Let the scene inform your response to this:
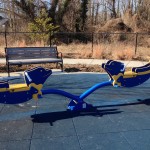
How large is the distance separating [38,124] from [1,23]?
69.8ft

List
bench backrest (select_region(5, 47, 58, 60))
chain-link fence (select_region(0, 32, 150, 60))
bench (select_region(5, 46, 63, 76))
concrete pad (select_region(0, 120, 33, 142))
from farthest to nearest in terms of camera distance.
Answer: chain-link fence (select_region(0, 32, 150, 60)) < bench backrest (select_region(5, 47, 58, 60)) < bench (select_region(5, 46, 63, 76)) < concrete pad (select_region(0, 120, 33, 142))

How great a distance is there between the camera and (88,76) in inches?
286

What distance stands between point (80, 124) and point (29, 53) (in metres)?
5.10

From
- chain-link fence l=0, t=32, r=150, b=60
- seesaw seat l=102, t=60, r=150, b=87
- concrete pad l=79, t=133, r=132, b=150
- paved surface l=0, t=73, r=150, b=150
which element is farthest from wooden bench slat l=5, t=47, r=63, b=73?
concrete pad l=79, t=133, r=132, b=150

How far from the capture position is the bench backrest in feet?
26.7

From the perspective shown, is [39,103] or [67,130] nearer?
[67,130]

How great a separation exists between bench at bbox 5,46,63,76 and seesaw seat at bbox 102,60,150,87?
3707 mm

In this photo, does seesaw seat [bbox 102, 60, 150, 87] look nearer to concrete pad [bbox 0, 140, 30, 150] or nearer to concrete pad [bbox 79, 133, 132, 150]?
concrete pad [bbox 79, 133, 132, 150]

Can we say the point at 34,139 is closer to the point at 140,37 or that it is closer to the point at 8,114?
the point at 8,114

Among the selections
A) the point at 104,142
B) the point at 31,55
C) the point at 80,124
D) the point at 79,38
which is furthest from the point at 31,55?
the point at 79,38

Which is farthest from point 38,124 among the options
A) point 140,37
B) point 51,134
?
point 140,37

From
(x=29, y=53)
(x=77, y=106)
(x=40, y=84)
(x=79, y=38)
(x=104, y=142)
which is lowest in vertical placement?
(x=104, y=142)

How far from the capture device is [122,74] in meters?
4.61

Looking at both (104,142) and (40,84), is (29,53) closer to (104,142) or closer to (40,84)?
(40,84)
